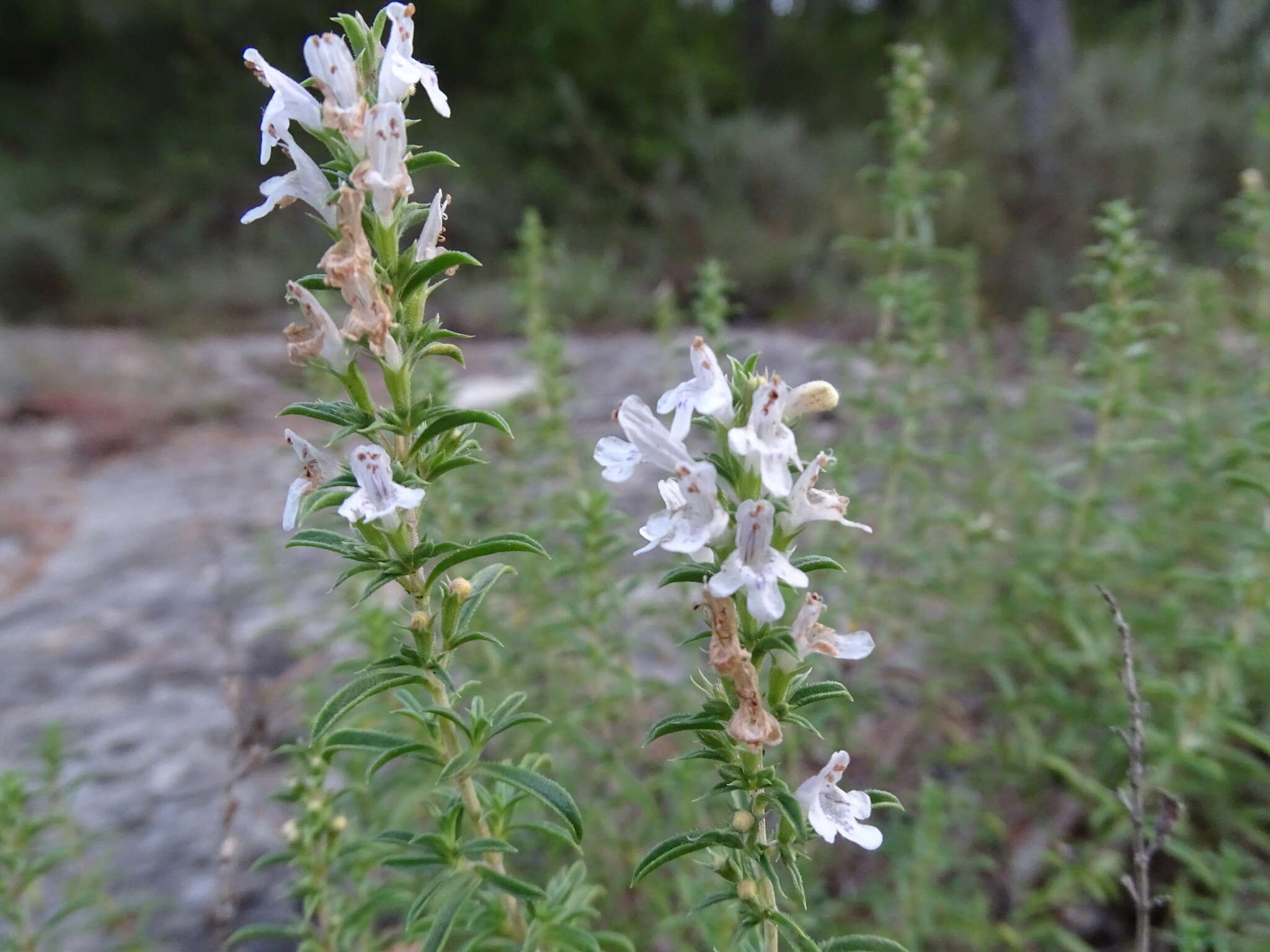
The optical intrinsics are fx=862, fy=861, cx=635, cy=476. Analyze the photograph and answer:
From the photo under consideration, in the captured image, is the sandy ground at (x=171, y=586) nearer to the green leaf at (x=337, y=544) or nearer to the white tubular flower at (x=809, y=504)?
the green leaf at (x=337, y=544)

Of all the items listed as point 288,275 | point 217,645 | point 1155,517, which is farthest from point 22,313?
point 1155,517

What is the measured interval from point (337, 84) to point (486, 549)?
2.15 feet

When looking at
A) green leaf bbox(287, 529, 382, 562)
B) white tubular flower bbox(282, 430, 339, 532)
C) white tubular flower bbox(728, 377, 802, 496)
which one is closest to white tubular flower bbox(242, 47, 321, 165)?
white tubular flower bbox(282, 430, 339, 532)

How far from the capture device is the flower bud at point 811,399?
1.20m

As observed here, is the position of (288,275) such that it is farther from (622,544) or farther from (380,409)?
(380,409)

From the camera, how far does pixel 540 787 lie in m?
1.26

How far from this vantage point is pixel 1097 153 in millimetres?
8000

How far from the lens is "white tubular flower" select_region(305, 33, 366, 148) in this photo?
1.12 meters

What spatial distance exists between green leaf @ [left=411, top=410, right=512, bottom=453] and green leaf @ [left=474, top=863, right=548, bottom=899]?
0.64 meters

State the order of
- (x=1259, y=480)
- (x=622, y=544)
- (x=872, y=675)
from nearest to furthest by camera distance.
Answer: (x=1259, y=480) < (x=622, y=544) < (x=872, y=675)

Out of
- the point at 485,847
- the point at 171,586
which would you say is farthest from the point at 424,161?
the point at 171,586

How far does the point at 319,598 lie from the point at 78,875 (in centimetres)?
180

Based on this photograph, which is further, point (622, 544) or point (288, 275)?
point (288, 275)

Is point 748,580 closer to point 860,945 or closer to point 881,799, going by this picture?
point 881,799
